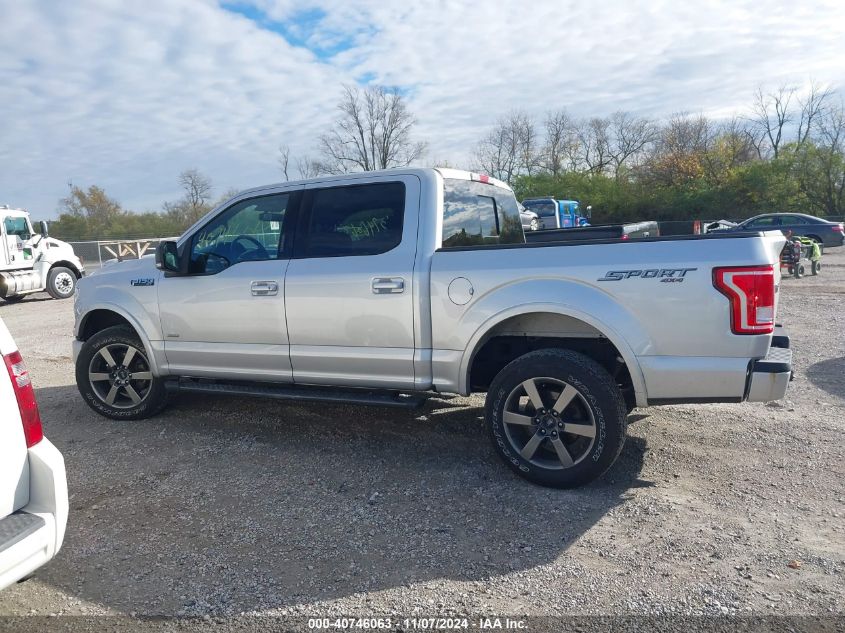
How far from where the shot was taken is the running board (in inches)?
172

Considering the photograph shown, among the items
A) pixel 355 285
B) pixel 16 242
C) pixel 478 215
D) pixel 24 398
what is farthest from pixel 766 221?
pixel 24 398

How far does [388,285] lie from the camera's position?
4.22 meters

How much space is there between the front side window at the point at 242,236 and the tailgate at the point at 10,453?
91.7 inches

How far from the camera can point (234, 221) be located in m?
4.98

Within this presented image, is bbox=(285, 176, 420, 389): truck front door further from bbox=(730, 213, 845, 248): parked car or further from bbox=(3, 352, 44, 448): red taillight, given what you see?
bbox=(730, 213, 845, 248): parked car

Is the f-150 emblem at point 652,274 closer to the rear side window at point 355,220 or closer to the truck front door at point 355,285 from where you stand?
the truck front door at point 355,285

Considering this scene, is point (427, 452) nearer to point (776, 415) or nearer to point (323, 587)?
point (323, 587)

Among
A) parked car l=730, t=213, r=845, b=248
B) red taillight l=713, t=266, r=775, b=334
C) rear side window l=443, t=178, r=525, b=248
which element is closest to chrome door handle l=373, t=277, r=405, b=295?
rear side window l=443, t=178, r=525, b=248

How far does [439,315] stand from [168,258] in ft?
7.55

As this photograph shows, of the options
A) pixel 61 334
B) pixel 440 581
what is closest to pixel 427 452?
pixel 440 581

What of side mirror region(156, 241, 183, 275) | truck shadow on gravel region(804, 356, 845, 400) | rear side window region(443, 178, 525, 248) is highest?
rear side window region(443, 178, 525, 248)

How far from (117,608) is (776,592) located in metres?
3.00

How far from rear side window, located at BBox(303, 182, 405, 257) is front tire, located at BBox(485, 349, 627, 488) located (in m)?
1.29

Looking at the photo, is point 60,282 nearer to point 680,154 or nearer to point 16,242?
point 16,242
